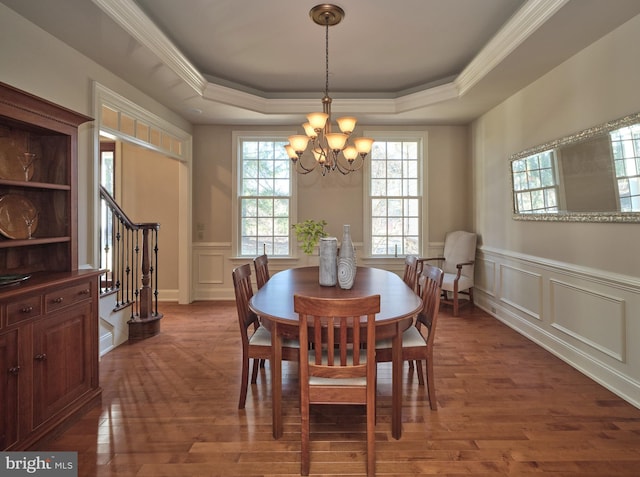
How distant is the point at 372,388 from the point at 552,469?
1.02 m

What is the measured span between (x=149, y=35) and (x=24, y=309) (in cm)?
228

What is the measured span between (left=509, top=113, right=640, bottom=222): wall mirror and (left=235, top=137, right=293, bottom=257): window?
3.17 metres

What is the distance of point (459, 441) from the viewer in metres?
1.94

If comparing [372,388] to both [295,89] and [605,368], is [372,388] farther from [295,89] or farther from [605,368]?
[295,89]

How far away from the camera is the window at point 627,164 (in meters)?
2.33

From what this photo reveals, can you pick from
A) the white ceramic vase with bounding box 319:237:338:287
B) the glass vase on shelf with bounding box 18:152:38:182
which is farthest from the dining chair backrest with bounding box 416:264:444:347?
the glass vase on shelf with bounding box 18:152:38:182

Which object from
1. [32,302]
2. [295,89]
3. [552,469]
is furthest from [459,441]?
[295,89]

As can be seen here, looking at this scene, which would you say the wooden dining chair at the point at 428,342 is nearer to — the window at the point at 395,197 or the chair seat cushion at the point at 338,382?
the chair seat cushion at the point at 338,382

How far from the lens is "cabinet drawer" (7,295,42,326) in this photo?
5.56ft

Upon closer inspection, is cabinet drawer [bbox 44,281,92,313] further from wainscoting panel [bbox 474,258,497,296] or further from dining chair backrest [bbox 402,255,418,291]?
wainscoting panel [bbox 474,258,497,296]

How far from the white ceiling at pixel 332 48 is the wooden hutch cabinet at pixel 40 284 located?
917 mm

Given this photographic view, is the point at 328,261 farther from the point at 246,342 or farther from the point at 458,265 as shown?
the point at 458,265

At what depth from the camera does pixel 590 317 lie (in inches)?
109

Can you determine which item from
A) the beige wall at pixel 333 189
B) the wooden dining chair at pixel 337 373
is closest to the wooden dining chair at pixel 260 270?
the wooden dining chair at pixel 337 373
